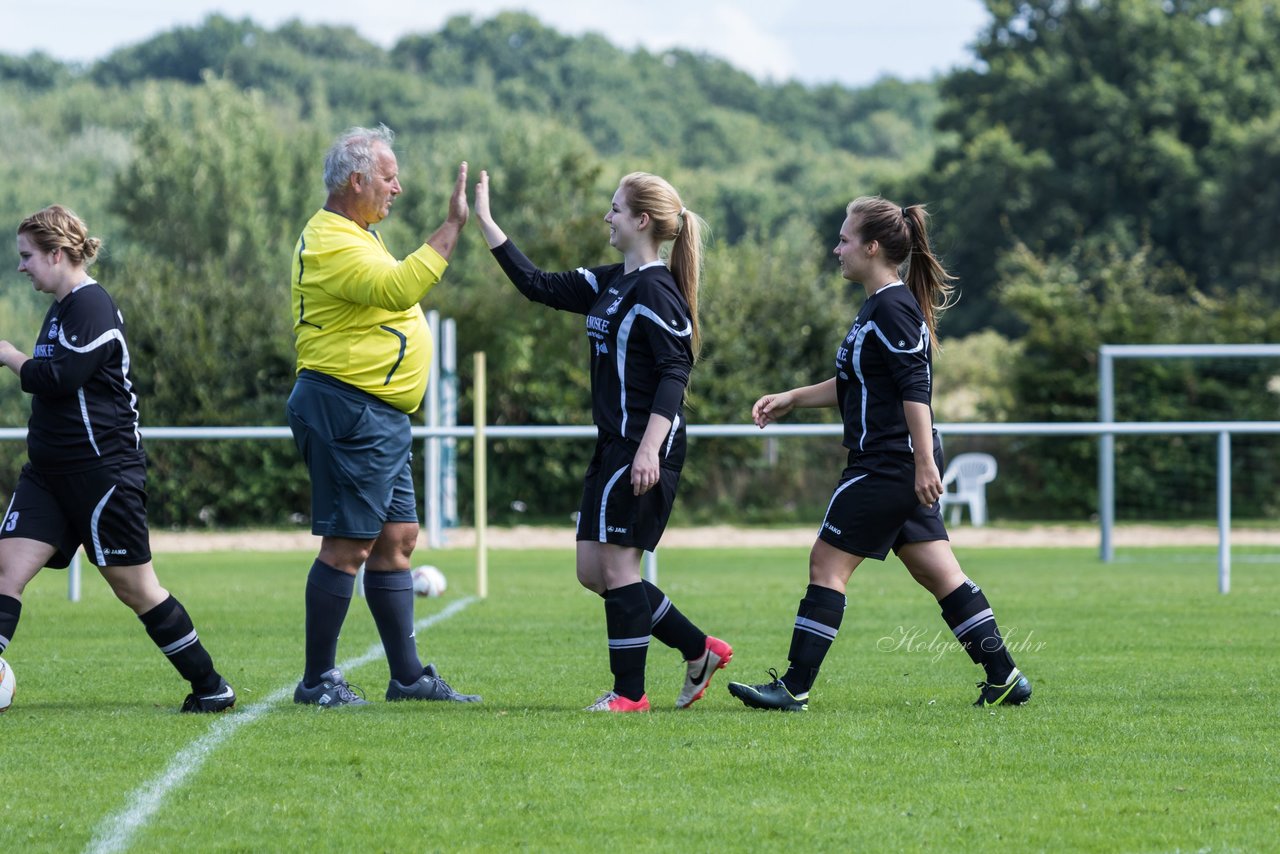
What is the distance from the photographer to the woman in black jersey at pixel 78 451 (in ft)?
17.7

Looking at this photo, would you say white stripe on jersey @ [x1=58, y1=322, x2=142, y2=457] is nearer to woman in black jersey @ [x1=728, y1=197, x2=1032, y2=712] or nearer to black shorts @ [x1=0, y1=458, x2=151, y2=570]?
black shorts @ [x1=0, y1=458, x2=151, y2=570]

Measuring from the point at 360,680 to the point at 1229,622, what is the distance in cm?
497

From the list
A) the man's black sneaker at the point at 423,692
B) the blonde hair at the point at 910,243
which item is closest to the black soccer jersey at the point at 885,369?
the blonde hair at the point at 910,243

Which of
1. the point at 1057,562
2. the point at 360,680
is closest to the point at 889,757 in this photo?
the point at 360,680

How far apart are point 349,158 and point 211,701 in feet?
6.50

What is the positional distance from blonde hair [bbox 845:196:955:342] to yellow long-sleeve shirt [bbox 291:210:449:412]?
1.49 metres

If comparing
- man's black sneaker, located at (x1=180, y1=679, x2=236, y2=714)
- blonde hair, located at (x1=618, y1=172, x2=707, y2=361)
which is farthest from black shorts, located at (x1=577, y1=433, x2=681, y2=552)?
man's black sneaker, located at (x1=180, y1=679, x2=236, y2=714)

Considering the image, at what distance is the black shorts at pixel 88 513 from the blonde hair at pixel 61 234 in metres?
0.75

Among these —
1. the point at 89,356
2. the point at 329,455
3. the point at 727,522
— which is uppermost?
the point at 89,356

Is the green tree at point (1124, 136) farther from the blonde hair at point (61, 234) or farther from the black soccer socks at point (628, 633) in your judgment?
the blonde hair at point (61, 234)

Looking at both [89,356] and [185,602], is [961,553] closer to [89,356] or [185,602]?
[185,602]

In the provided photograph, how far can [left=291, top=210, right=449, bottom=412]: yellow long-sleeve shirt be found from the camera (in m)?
5.40

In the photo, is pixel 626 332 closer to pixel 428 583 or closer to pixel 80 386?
pixel 80 386

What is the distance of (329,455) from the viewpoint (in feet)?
18.3
